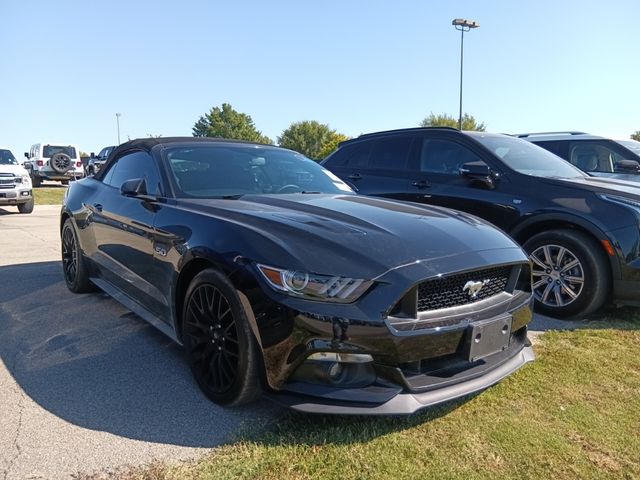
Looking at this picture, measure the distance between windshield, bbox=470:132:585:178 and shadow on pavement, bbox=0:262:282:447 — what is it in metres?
3.63

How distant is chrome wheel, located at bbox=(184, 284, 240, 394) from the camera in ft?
8.88

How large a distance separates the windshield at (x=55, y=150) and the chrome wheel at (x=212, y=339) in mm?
23972

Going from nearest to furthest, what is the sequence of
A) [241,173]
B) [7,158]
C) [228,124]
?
[241,173] < [7,158] < [228,124]

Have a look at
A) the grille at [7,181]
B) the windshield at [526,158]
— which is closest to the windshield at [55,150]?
the grille at [7,181]

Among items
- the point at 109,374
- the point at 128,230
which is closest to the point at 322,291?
the point at 109,374

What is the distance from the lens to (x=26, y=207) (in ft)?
43.5

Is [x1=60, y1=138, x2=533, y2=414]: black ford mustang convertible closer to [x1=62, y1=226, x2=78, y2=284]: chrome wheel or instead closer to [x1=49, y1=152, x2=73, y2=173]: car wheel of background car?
[x1=62, y1=226, x2=78, y2=284]: chrome wheel

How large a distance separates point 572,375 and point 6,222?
11803mm

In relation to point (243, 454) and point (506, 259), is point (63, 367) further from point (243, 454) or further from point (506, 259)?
point (506, 259)

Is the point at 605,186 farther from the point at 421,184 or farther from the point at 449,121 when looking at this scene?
the point at 449,121

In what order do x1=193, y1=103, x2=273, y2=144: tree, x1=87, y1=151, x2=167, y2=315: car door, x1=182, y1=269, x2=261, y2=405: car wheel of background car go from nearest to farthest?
x1=182, y1=269, x2=261, y2=405: car wheel of background car, x1=87, y1=151, x2=167, y2=315: car door, x1=193, y1=103, x2=273, y2=144: tree

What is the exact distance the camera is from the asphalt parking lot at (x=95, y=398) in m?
2.42

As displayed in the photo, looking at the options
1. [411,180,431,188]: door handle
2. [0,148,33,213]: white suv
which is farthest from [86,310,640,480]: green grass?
[0,148,33,213]: white suv

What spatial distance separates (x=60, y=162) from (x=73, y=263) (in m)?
20.3
